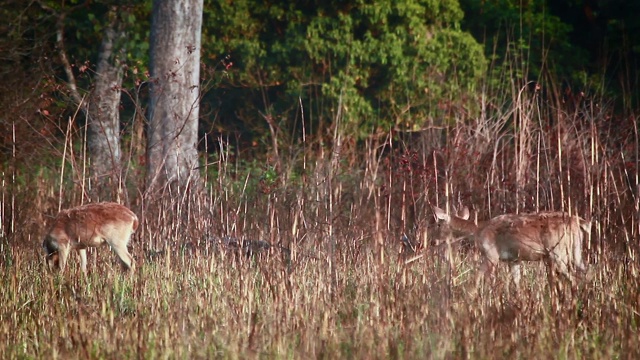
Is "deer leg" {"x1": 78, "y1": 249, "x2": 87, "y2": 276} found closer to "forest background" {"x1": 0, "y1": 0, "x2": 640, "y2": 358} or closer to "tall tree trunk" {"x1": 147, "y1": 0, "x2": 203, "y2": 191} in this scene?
"forest background" {"x1": 0, "y1": 0, "x2": 640, "y2": 358}

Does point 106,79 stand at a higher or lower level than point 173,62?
lower

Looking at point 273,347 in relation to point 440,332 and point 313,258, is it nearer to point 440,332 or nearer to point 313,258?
point 440,332

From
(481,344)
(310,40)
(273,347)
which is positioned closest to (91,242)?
(273,347)

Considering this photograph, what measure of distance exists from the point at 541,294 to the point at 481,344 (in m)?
0.96

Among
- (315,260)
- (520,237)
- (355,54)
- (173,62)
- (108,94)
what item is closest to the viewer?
(315,260)

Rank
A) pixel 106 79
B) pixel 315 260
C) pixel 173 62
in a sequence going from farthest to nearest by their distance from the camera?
pixel 106 79
pixel 173 62
pixel 315 260

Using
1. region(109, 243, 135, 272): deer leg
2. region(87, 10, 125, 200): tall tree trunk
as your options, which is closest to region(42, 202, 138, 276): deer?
region(109, 243, 135, 272): deer leg

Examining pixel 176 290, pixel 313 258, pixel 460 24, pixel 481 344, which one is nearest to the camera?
pixel 481 344

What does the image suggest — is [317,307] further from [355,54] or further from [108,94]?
[355,54]

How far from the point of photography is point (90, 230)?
8.23 m

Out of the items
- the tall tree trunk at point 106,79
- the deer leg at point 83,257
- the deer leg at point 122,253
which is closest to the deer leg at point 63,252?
the deer leg at point 83,257

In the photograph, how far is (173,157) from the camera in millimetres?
12992

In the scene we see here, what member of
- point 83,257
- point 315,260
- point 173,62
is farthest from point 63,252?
point 173,62

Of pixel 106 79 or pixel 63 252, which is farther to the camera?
pixel 106 79
